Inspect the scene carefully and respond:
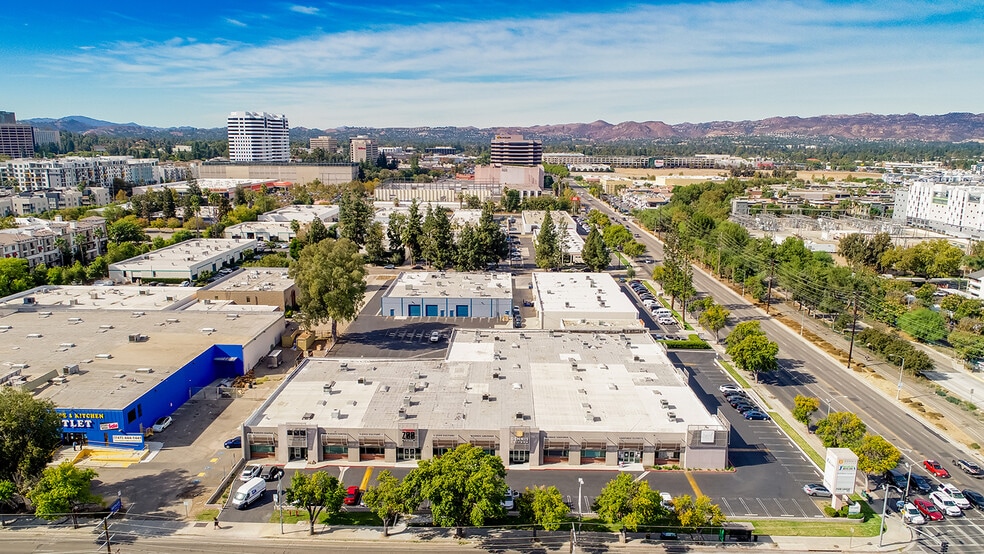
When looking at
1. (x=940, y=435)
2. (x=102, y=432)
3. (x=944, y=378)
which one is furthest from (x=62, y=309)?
(x=944, y=378)

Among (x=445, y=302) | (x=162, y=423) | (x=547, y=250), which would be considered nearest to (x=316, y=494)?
(x=162, y=423)

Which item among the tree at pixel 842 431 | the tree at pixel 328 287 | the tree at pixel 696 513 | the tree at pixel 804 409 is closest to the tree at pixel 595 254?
the tree at pixel 328 287

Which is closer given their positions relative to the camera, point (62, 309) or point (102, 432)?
point (102, 432)

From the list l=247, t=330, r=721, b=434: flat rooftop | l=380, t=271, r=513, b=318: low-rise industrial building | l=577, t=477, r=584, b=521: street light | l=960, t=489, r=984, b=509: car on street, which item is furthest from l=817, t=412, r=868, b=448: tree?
l=380, t=271, r=513, b=318: low-rise industrial building

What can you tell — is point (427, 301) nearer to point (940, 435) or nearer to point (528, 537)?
point (528, 537)

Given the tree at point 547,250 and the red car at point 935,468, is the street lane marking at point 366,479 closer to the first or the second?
the red car at point 935,468

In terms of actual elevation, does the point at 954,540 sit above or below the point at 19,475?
below

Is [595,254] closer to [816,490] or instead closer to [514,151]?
[816,490]
